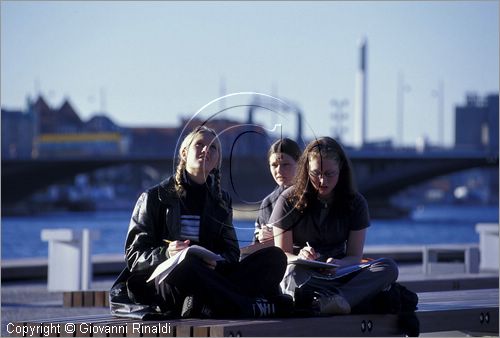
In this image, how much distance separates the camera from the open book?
15.9ft

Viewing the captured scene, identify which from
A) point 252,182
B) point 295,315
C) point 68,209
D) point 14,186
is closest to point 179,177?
point 295,315

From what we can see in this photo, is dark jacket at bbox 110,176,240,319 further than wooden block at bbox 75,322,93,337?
Yes

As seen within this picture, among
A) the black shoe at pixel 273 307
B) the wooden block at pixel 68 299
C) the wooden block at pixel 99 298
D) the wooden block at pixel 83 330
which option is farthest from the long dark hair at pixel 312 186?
the wooden block at pixel 68 299

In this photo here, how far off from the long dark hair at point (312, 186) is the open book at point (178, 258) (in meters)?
0.67

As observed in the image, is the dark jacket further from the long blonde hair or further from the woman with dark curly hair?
the woman with dark curly hair

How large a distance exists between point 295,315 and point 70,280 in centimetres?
649

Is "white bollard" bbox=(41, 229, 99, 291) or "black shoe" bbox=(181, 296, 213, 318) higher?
"black shoe" bbox=(181, 296, 213, 318)

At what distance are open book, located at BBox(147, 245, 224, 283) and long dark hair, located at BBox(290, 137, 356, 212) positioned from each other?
673mm

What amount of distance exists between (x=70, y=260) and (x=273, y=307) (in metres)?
6.53

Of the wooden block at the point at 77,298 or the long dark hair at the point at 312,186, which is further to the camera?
the wooden block at the point at 77,298

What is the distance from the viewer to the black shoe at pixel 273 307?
5051 millimetres

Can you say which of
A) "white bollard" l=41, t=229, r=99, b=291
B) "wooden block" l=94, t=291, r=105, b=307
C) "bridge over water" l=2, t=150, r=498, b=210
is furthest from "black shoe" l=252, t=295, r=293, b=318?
"bridge over water" l=2, t=150, r=498, b=210

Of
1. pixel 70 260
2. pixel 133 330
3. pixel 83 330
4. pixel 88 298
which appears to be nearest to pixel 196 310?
pixel 133 330

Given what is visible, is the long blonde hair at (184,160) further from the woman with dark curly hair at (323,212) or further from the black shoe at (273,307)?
the black shoe at (273,307)
